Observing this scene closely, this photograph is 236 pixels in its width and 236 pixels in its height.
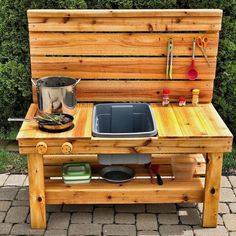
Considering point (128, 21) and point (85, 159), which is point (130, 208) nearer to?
point (85, 159)

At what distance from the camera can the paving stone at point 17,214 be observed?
405cm

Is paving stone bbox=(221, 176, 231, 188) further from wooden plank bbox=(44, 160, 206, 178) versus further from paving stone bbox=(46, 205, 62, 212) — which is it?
paving stone bbox=(46, 205, 62, 212)

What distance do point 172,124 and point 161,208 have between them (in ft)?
2.63

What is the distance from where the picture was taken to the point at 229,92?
5.05 metres

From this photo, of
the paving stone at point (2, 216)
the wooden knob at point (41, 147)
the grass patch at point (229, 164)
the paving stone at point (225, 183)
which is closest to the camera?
the wooden knob at point (41, 147)

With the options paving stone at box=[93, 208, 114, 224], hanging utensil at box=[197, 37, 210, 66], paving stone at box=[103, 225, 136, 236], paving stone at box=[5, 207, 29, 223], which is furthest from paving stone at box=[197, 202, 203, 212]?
paving stone at box=[5, 207, 29, 223]

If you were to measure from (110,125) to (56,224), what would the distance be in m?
0.96

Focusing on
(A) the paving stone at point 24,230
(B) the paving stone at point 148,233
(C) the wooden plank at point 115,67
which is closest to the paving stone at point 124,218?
(B) the paving stone at point 148,233

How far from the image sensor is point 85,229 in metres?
3.91

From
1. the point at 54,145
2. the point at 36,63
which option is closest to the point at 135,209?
the point at 54,145

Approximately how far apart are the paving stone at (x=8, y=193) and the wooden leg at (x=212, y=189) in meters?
1.72

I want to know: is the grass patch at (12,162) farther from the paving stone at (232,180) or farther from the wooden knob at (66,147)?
the paving stone at (232,180)

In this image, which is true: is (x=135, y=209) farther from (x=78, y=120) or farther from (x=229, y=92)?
(x=229, y=92)

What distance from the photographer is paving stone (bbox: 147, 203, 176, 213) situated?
4.17 meters
